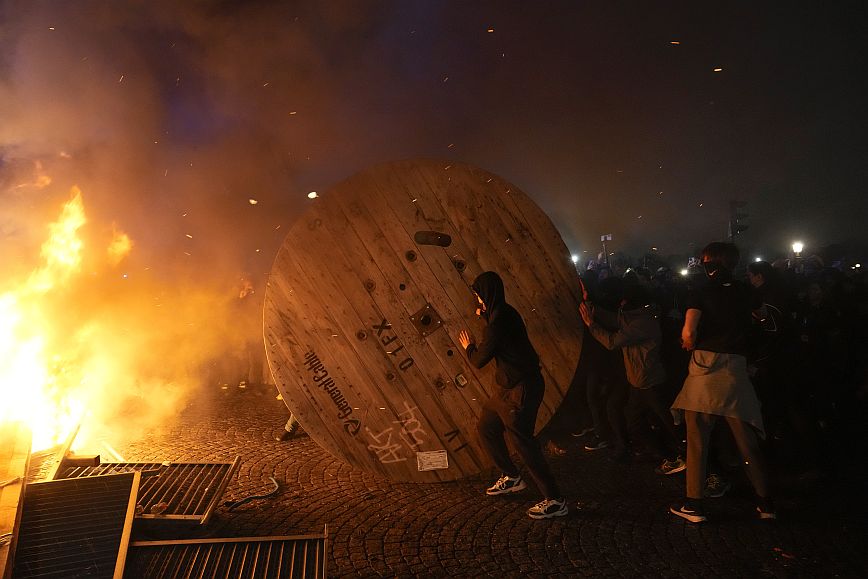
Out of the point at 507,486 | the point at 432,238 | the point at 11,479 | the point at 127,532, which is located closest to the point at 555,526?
the point at 507,486

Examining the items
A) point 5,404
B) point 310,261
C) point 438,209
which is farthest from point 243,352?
point 438,209

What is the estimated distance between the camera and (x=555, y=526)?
3.91 m

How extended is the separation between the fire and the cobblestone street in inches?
93.6

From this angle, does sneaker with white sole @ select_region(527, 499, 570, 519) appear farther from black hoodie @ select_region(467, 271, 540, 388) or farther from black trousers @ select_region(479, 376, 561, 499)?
black hoodie @ select_region(467, 271, 540, 388)

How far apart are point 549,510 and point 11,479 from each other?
389 centimetres

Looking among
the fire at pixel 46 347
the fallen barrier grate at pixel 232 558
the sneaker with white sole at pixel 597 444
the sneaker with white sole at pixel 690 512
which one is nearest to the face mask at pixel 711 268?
the sneaker with white sole at pixel 690 512

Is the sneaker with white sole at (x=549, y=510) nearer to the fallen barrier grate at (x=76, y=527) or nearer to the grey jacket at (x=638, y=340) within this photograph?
the grey jacket at (x=638, y=340)

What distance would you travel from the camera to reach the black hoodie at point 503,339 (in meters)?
3.99

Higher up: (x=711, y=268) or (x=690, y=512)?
(x=711, y=268)

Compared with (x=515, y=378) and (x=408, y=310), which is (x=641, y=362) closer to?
(x=515, y=378)

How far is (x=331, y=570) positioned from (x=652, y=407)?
11.4ft

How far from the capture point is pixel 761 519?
3.97 m


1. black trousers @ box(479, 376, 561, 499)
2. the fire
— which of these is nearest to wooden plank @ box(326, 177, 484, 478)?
black trousers @ box(479, 376, 561, 499)

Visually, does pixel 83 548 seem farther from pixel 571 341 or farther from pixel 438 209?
pixel 571 341
